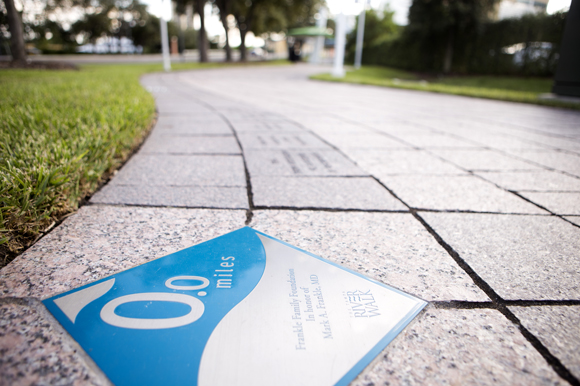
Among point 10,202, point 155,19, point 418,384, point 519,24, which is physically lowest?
point 418,384

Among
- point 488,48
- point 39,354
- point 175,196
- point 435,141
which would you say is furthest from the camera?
point 488,48

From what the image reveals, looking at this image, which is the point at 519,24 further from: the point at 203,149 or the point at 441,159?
the point at 203,149

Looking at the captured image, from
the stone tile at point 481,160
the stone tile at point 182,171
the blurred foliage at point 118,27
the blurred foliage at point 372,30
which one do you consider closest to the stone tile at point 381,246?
the stone tile at point 182,171

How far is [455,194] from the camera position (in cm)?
205

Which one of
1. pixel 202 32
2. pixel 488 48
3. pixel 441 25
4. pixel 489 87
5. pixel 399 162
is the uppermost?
pixel 441 25

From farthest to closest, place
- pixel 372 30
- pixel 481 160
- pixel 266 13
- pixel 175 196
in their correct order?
pixel 372 30
pixel 266 13
pixel 481 160
pixel 175 196

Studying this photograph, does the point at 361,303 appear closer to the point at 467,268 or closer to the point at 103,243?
the point at 467,268

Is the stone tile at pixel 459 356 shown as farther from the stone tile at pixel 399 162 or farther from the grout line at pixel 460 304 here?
the stone tile at pixel 399 162

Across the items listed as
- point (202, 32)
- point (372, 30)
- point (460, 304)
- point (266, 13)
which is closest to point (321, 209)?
point (460, 304)

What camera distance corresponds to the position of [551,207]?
191 centimetres

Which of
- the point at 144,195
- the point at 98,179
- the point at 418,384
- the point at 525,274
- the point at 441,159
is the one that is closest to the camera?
the point at 418,384

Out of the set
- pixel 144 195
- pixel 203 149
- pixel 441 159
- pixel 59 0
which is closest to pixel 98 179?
pixel 144 195

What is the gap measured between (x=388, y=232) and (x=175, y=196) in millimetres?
Result: 1117

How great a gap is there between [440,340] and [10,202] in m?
1.54
